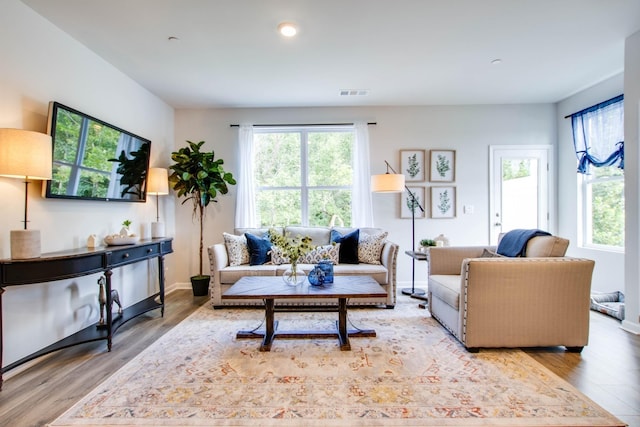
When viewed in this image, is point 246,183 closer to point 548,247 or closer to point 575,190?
point 548,247

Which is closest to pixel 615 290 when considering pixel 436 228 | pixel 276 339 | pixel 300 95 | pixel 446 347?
pixel 436 228

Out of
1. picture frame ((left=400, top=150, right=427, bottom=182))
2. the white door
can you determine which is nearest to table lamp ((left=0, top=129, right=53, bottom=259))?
picture frame ((left=400, top=150, right=427, bottom=182))

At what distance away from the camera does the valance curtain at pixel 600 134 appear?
3.50 meters

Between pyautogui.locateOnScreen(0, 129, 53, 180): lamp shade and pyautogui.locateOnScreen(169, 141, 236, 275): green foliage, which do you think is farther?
pyautogui.locateOnScreen(169, 141, 236, 275): green foliage

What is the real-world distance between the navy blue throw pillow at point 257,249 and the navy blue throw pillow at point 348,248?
0.88 metres

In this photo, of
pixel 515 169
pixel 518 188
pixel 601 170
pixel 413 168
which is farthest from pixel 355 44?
pixel 601 170

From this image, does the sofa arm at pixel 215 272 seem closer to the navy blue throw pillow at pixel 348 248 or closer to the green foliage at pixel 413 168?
the navy blue throw pillow at pixel 348 248

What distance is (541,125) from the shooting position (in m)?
4.50

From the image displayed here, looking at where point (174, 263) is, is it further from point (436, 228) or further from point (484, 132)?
point (484, 132)

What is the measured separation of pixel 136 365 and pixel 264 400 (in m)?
1.11

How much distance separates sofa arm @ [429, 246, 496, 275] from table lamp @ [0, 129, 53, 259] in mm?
3389

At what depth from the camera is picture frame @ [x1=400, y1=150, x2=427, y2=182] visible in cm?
Result: 453

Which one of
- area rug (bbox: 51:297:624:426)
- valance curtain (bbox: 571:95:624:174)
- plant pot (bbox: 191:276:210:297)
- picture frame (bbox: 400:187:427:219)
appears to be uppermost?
valance curtain (bbox: 571:95:624:174)

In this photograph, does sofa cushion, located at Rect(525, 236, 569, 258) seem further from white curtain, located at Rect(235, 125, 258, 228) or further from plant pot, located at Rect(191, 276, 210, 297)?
plant pot, located at Rect(191, 276, 210, 297)
